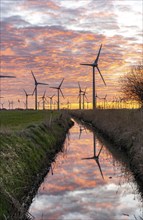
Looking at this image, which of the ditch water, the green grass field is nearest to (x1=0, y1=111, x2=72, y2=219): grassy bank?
the ditch water

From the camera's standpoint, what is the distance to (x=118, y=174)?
23.6 meters

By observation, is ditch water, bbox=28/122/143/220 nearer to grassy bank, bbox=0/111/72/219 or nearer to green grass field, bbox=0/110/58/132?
grassy bank, bbox=0/111/72/219

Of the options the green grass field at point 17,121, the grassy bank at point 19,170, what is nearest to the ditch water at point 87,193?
the grassy bank at point 19,170

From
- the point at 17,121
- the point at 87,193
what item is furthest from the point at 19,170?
the point at 17,121

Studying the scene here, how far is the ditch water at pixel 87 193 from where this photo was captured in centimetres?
1577

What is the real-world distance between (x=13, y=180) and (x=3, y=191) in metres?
2.38

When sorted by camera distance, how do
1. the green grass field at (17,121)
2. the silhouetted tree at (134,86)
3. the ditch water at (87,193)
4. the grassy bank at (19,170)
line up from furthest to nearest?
1. the silhouetted tree at (134,86)
2. the green grass field at (17,121)
3. the ditch water at (87,193)
4. the grassy bank at (19,170)

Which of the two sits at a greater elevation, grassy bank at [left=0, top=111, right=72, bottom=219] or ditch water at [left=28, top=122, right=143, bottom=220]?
grassy bank at [left=0, top=111, right=72, bottom=219]

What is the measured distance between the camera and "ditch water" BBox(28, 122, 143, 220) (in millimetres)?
15773

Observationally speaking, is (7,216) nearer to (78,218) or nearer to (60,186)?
(78,218)

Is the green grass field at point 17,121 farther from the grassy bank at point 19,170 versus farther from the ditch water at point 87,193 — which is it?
the ditch water at point 87,193

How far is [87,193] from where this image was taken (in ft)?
63.6

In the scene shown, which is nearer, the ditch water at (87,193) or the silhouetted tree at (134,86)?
the ditch water at (87,193)

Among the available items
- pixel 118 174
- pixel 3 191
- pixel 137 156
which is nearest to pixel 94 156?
pixel 118 174
